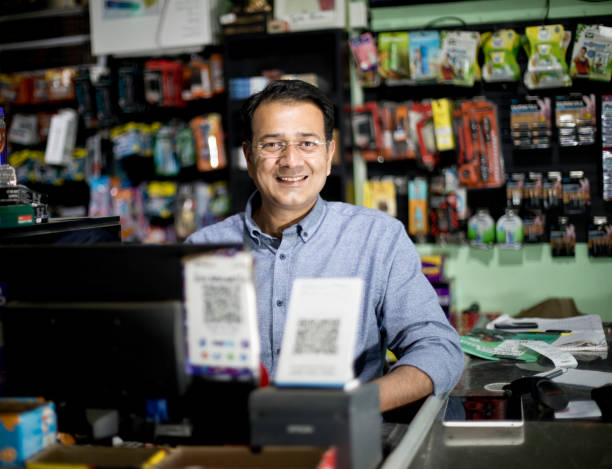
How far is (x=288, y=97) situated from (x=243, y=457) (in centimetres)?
125

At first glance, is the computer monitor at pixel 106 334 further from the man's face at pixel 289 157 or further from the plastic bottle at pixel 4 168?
the man's face at pixel 289 157

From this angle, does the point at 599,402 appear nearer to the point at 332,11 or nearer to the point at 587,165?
the point at 587,165

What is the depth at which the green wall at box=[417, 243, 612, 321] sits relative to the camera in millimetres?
3607

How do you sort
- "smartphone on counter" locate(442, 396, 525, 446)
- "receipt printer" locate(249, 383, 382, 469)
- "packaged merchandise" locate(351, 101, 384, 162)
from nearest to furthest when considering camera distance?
"receipt printer" locate(249, 383, 382, 469), "smartphone on counter" locate(442, 396, 525, 446), "packaged merchandise" locate(351, 101, 384, 162)

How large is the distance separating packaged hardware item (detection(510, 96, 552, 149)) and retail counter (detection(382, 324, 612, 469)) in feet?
6.86

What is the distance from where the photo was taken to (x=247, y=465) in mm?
1017

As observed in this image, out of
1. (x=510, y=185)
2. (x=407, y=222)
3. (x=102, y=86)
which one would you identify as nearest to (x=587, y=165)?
(x=510, y=185)

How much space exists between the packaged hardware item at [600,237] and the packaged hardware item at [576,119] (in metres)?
0.42

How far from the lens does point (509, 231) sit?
3574mm

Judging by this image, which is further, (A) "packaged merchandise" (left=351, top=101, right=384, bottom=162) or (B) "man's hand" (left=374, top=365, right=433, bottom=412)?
(A) "packaged merchandise" (left=351, top=101, right=384, bottom=162)

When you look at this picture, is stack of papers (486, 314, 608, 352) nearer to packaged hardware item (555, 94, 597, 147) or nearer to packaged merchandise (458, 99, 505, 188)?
packaged merchandise (458, 99, 505, 188)

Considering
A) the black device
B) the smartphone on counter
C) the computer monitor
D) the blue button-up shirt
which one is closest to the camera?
the computer monitor

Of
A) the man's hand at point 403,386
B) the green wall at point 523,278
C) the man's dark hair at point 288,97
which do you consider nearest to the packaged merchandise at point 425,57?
the green wall at point 523,278

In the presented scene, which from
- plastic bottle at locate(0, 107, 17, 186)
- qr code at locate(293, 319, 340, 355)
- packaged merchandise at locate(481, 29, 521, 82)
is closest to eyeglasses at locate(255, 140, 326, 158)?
plastic bottle at locate(0, 107, 17, 186)
